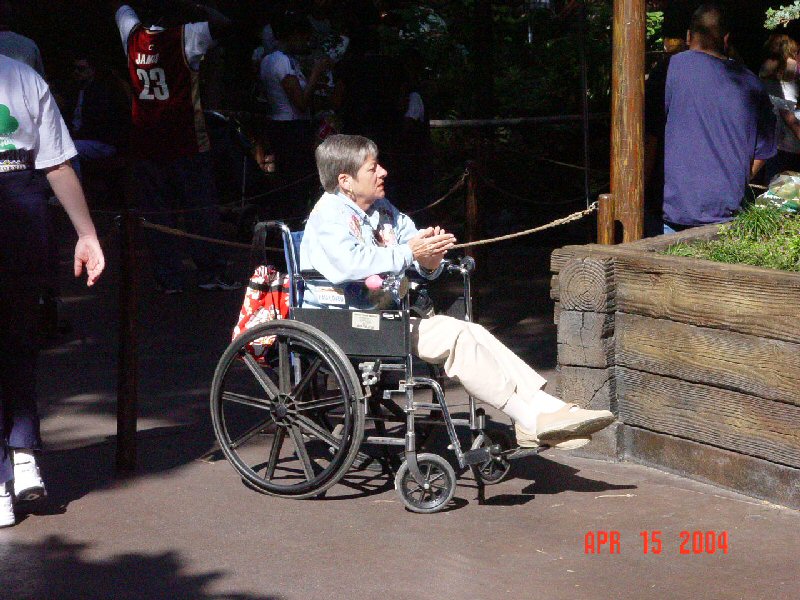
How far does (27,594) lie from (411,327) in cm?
176

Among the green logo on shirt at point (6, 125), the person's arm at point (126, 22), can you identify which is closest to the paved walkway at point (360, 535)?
the green logo on shirt at point (6, 125)

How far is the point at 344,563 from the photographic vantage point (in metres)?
4.61

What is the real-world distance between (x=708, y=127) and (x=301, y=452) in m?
2.68

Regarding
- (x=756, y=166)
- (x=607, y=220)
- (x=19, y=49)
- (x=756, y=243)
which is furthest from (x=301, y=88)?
(x=756, y=243)

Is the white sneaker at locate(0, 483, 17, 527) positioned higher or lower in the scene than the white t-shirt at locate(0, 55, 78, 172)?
lower

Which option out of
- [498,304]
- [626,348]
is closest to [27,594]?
[626,348]

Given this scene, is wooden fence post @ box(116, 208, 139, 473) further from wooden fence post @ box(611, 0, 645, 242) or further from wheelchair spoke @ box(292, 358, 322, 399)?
wooden fence post @ box(611, 0, 645, 242)

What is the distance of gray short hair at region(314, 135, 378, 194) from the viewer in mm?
5453

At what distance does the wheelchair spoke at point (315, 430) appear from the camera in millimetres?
5258

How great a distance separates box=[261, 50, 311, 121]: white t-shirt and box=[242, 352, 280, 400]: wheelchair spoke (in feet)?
15.4

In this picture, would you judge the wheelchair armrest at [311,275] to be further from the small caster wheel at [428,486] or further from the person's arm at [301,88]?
the person's arm at [301,88]

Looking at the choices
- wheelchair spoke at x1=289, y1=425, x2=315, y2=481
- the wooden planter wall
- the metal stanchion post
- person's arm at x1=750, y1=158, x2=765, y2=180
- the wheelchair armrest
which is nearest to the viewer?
the wooden planter wall

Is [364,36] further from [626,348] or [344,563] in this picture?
[344,563]
